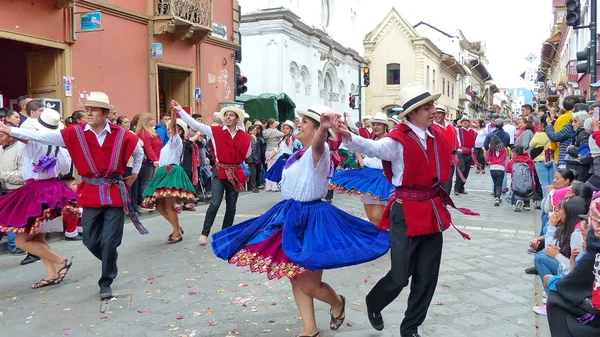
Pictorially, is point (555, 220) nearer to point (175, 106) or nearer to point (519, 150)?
point (175, 106)

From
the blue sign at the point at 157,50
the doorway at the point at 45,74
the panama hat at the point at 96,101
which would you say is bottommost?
the panama hat at the point at 96,101

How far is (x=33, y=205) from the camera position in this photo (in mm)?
5945

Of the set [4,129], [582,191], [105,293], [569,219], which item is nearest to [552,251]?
[569,219]

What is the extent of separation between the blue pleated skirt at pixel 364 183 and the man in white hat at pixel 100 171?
2787 mm

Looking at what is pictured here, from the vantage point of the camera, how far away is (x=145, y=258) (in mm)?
7344

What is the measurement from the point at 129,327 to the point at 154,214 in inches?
264

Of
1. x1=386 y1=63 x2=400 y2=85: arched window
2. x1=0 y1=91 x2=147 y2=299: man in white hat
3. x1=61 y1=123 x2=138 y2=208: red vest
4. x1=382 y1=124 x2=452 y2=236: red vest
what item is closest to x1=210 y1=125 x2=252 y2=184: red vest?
x1=0 y1=91 x2=147 y2=299: man in white hat

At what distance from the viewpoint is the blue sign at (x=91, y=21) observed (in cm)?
1173

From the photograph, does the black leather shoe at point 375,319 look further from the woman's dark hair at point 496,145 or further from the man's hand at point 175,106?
the woman's dark hair at point 496,145

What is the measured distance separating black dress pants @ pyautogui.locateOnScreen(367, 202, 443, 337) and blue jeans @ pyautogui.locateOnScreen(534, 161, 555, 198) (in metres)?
7.12

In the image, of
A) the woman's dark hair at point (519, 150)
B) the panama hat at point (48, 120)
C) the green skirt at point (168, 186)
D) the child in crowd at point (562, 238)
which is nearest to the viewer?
the child in crowd at point (562, 238)

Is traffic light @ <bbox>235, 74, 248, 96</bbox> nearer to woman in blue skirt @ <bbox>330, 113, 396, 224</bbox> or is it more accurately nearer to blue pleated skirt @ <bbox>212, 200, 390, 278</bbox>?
woman in blue skirt @ <bbox>330, 113, 396, 224</bbox>

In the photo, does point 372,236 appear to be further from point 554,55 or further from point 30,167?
point 554,55

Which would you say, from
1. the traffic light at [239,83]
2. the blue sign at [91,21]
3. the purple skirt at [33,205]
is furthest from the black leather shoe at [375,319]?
the traffic light at [239,83]
